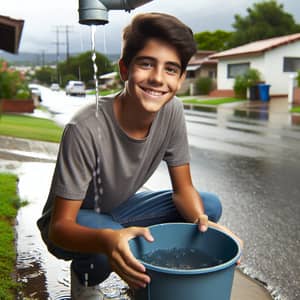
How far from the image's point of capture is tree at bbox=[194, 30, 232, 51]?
2090 inches

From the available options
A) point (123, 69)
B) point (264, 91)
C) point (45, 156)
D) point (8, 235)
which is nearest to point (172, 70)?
point (123, 69)

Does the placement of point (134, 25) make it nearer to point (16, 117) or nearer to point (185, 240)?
point (185, 240)

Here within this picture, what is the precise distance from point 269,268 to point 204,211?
38.8 inches

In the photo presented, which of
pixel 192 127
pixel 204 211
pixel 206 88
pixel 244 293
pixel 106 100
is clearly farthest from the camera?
pixel 206 88

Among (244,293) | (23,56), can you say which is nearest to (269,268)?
(244,293)

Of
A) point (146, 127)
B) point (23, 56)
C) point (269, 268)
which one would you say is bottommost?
point (269, 268)

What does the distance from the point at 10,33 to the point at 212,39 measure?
4834 cm

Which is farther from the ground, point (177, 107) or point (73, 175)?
point (177, 107)

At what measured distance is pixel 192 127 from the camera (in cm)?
1123

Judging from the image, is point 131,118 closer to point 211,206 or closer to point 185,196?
point 185,196

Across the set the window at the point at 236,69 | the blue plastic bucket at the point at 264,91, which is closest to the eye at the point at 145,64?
the blue plastic bucket at the point at 264,91

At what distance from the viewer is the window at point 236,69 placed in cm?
2561

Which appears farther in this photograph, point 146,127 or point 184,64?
point 146,127

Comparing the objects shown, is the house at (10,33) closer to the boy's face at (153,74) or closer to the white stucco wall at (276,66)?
the boy's face at (153,74)
